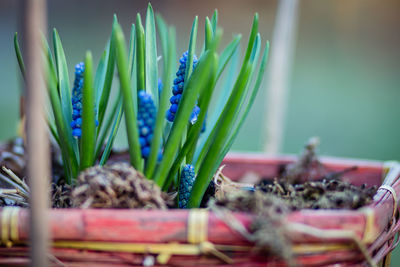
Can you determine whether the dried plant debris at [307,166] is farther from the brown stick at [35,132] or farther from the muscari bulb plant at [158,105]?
the brown stick at [35,132]

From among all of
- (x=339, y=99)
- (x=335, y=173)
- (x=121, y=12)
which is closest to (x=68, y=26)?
(x=121, y=12)

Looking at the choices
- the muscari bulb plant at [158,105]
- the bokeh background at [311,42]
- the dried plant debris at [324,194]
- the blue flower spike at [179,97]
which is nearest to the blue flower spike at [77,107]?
the muscari bulb plant at [158,105]

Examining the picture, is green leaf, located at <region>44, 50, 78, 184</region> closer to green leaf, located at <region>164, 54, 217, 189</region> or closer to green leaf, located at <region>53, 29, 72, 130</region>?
green leaf, located at <region>53, 29, 72, 130</region>

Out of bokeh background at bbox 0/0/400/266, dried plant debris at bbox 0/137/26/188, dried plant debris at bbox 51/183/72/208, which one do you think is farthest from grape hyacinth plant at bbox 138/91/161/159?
bokeh background at bbox 0/0/400/266

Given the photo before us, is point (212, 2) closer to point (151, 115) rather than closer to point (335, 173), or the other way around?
point (335, 173)

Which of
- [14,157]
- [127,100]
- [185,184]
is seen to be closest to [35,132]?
[127,100]

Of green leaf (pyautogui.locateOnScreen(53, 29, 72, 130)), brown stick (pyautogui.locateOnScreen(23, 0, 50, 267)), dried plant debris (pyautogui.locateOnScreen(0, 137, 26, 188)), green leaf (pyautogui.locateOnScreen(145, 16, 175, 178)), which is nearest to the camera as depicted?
brown stick (pyautogui.locateOnScreen(23, 0, 50, 267))
